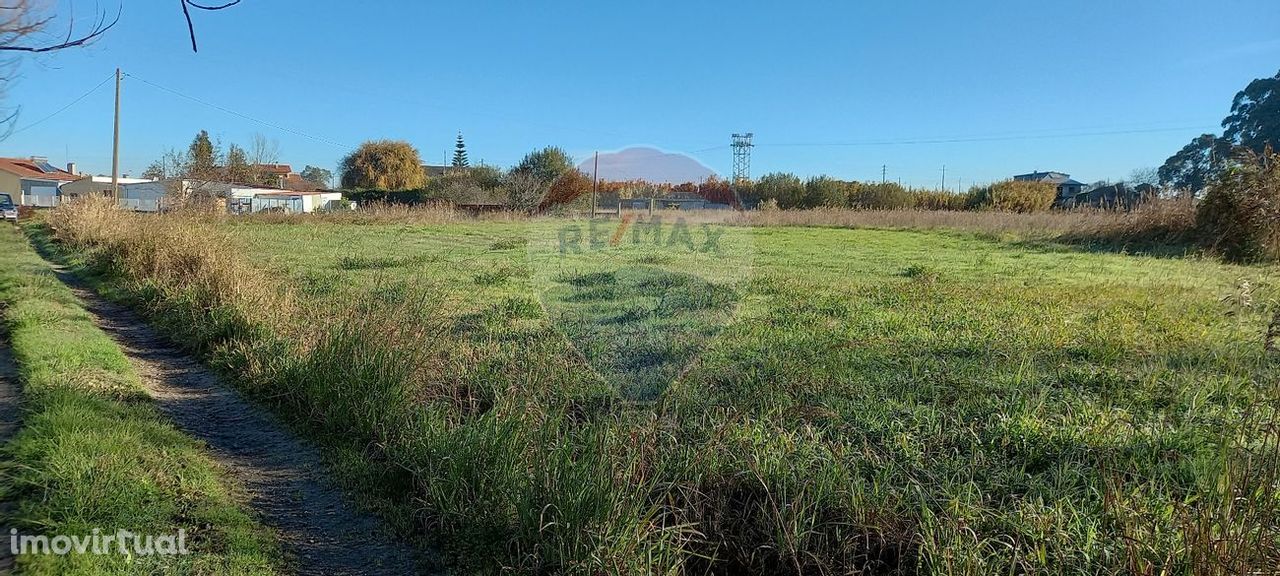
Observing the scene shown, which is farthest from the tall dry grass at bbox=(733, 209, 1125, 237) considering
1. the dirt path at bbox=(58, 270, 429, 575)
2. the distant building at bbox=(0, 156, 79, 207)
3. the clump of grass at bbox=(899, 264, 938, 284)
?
the distant building at bbox=(0, 156, 79, 207)

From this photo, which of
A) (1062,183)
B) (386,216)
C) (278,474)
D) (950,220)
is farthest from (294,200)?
(1062,183)

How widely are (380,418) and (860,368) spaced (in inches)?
136

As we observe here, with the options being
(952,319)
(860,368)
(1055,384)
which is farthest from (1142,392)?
(952,319)

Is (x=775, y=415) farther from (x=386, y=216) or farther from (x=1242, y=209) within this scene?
(x=386, y=216)

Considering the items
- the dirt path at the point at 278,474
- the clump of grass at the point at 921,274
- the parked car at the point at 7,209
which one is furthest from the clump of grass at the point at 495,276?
the parked car at the point at 7,209

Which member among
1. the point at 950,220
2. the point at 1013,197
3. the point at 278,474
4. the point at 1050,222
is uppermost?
the point at 1013,197

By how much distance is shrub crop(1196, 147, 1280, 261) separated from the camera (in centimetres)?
1599

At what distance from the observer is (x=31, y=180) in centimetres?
6206

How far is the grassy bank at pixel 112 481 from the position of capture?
2.93 m

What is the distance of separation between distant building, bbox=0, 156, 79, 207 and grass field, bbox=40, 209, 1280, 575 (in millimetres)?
60774

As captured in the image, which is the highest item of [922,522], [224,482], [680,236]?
[680,236]

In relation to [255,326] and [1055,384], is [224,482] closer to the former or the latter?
[255,326]

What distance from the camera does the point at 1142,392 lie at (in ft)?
15.6

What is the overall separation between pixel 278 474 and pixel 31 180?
77974mm
